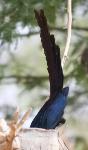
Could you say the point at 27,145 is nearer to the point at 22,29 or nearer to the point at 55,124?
the point at 55,124

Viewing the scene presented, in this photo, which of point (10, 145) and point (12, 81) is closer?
point (10, 145)

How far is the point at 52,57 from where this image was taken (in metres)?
1.05

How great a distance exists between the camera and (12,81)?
93.8 inches

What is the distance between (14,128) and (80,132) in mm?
2803

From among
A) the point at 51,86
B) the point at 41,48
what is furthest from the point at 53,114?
the point at 41,48

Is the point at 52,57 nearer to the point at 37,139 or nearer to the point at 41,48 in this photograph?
the point at 37,139

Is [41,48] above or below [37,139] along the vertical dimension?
above

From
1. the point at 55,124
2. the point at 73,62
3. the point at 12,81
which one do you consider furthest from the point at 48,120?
the point at 12,81

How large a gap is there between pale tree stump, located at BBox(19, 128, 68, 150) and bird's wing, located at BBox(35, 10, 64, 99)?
0.34 feet

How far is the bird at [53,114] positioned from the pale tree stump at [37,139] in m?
0.05

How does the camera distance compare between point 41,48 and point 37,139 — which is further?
point 41,48

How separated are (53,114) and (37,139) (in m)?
0.10

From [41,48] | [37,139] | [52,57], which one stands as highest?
[41,48]

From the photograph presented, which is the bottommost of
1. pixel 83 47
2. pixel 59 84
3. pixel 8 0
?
pixel 59 84
